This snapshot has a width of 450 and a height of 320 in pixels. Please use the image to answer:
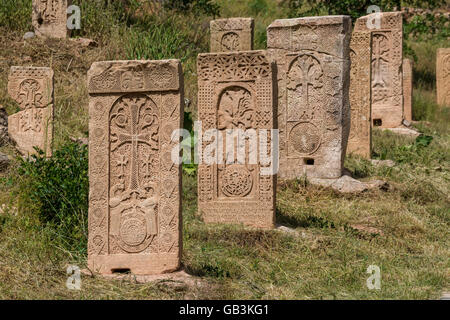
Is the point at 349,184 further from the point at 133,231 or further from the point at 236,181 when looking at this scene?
the point at 133,231

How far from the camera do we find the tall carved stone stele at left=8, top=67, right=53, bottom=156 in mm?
9250

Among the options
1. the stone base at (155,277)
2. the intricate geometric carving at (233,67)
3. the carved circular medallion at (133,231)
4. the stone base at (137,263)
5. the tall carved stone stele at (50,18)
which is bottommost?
the stone base at (155,277)

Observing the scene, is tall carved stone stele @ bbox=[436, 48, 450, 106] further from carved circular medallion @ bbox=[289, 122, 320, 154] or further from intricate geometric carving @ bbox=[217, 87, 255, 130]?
intricate geometric carving @ bbox=[217, 87, 255, 130]

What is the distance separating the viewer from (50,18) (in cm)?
1235

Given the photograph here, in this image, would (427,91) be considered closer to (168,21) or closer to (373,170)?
(168,21)

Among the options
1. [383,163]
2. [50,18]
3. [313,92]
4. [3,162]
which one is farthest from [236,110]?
[50,18]

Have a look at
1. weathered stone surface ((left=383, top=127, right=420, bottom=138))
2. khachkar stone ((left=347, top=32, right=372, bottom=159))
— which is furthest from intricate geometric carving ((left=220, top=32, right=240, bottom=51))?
khachkar stone ((left=347, top=32, right=372, bottom=159))

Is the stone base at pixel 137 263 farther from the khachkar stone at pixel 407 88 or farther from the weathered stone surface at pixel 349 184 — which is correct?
the khachkar stone at pixel 407 88

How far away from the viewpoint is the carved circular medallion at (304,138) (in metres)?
8.19

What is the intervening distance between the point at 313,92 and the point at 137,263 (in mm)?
3681

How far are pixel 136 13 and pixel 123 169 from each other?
9713 mm

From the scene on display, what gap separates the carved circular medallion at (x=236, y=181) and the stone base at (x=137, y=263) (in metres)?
1.73

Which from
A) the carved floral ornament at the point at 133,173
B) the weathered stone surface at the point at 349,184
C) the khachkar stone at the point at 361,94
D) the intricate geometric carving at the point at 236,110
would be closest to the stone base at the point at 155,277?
the carved floral ornament at the point at 133,173

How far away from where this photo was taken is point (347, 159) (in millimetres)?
9625
